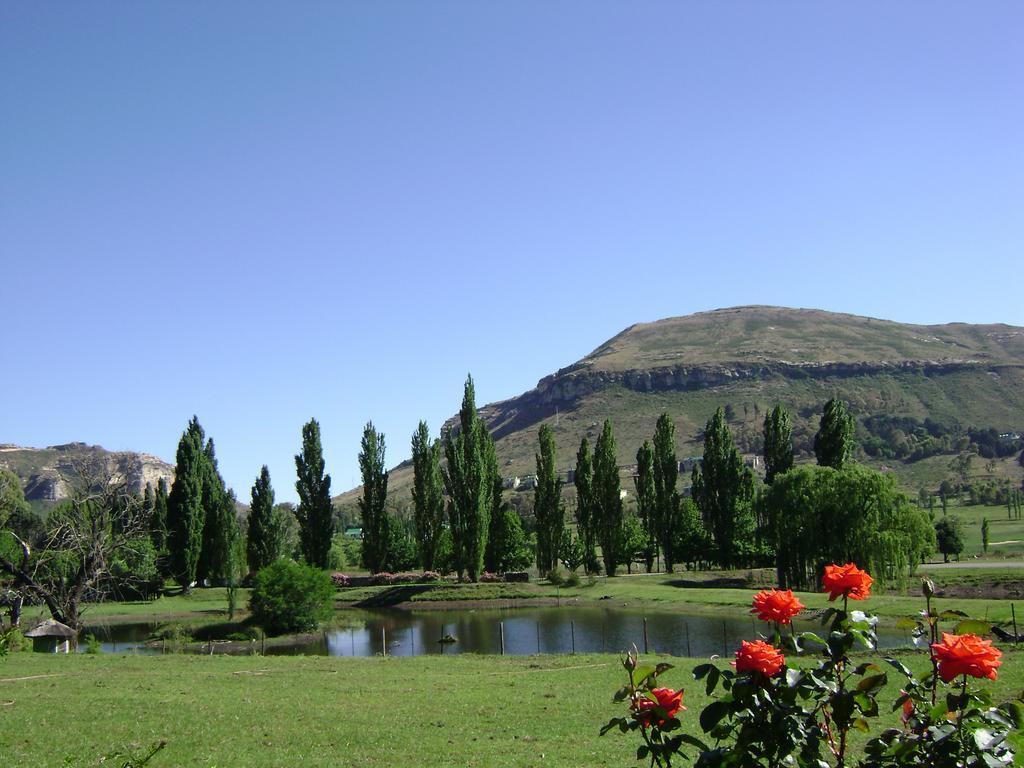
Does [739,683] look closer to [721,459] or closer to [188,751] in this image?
[188,751]

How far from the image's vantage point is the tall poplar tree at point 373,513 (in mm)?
75000

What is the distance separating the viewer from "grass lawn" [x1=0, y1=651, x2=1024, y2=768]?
532 inches

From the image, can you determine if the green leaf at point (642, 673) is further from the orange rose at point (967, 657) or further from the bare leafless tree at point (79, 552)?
the bare leafless tree at point (79, 552)

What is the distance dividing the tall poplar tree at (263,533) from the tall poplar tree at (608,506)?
27813mm

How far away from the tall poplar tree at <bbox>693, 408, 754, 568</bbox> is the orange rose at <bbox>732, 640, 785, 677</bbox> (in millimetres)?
72072

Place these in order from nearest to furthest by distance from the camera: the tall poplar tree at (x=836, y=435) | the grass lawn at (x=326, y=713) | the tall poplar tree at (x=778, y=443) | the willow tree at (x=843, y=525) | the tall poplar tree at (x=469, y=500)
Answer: the grass lawn at (x=326, y=713) → the willow tree at (x=843, y=525) → the tall poplar tree at (x=836, y=435) → the tall poplar tree at (x=469, y=500) → the tall poplar tree at (x=778, y=443)

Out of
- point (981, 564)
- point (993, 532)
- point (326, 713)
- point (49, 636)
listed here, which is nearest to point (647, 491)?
point (981, 564)

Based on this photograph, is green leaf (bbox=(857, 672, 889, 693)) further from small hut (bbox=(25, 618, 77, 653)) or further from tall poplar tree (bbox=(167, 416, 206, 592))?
tall poplar tree (bbox=(167, 416, 206, 592))

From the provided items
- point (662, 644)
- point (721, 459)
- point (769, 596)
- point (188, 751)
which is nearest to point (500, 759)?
point (188, 751)

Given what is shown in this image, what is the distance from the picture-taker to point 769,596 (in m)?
4.69

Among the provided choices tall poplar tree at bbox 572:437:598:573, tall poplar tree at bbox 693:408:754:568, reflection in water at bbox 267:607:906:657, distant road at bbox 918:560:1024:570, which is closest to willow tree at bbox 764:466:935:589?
reflection in water at bbox 267:607:906:657

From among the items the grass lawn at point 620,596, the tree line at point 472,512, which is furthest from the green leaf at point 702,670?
the tree line at point 472,512

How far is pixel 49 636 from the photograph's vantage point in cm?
3256

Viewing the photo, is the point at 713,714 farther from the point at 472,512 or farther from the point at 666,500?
the point at 666,500
